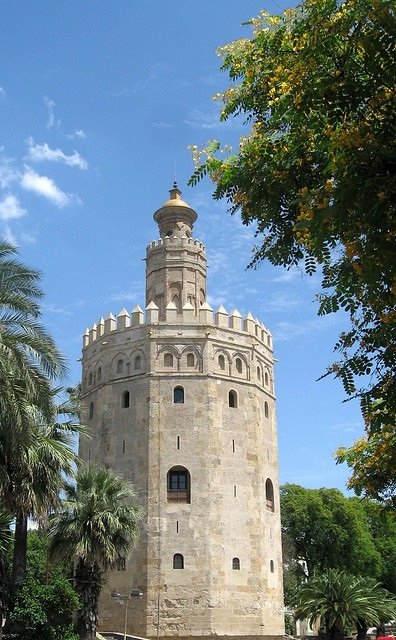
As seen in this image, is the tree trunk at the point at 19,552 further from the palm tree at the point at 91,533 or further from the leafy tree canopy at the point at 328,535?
the leafy tree canopy at the point at 328,535

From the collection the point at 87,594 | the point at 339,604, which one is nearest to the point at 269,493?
the point at 339,604

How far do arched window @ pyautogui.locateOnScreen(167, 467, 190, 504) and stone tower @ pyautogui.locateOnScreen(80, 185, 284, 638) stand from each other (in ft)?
0.15

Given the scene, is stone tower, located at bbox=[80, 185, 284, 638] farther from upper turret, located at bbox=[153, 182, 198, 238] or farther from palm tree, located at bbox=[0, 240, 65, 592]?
palm tree, located at bbox=[0, 240, 65, 592]

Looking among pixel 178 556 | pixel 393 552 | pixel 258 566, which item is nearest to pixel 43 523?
pixel 178 556

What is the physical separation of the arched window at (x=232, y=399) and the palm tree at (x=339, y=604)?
839cm

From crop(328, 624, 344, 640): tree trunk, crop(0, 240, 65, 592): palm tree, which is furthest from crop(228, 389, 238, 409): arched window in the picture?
crop(0, 240, 65, 592): palm tree

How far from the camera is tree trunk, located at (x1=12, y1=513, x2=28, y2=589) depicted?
63.7 ft

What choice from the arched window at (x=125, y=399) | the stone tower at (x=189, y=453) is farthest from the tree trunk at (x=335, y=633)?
the arched window at (x=125, y=399)

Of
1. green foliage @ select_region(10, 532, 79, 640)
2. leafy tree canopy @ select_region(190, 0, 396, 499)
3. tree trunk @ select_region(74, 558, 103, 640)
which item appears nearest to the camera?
leafy tree canopy @ select_region(190, 0, 396, 499)

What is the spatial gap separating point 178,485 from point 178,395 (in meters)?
3.94

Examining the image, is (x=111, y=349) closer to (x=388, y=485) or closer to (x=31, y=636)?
(x=31, y=636)

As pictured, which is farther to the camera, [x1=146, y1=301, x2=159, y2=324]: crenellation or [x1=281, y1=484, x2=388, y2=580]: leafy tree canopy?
[x1=281, y1=484, x2=388, y2=580]: leafy tree canopy

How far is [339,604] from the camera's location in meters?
29.0

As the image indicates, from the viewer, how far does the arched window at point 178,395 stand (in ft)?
111
